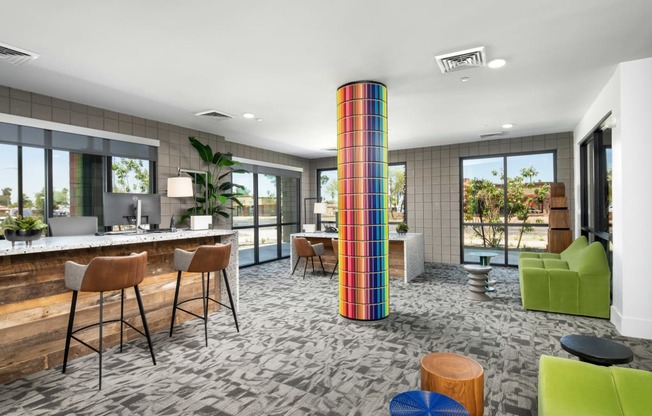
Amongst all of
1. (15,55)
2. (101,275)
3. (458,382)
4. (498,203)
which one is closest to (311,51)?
(101,275)

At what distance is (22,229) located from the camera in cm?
262

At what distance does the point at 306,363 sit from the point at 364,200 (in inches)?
70.9

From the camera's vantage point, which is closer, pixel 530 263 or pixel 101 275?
pixel 101 275

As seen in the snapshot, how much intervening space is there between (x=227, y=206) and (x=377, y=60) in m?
4.61

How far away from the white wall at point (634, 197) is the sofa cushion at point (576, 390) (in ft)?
7.88

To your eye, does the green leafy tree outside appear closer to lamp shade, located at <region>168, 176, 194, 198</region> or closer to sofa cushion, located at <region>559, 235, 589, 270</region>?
sofa cushion, located at <region>559, 235, 589, 270</region>

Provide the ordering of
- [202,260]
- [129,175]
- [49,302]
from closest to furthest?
[49,302] < [202,260] < [129,175]

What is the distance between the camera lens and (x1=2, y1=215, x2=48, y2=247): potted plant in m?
2.58

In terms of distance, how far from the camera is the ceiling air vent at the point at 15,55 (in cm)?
309

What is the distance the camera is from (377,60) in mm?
3496

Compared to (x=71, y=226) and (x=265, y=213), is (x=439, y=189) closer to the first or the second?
(x=265, y=213)

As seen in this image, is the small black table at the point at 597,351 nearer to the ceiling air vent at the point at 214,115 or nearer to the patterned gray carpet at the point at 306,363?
the patterned gray carpet at the point at 306,363

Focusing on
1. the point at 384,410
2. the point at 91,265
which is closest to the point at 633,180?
the point at 384,410

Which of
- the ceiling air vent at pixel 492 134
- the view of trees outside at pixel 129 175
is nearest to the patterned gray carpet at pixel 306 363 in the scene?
the view of trees outside at pixel 129 175
